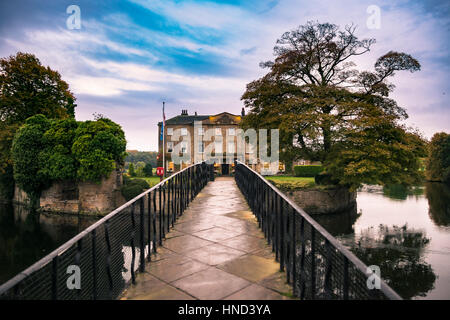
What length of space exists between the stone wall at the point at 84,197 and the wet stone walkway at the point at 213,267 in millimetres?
23603

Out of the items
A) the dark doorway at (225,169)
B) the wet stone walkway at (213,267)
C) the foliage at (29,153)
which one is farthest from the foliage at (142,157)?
the wet stone walkway at (213,267)

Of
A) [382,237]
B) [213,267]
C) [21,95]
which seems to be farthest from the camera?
[21,95]

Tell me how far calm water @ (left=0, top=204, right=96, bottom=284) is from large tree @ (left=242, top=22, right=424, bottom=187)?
1835 cm

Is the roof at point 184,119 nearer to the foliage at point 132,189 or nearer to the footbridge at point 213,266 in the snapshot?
the foliage at point 132,189

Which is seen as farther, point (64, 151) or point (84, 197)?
point (84, 197)

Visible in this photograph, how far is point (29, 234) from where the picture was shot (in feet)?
74.1

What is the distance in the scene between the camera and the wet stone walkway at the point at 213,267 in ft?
9.66

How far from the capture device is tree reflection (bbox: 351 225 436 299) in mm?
13469

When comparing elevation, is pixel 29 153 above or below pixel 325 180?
above

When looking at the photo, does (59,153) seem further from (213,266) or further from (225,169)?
(213,266)

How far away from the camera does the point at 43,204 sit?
28344 mm

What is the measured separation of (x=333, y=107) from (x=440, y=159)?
45.1m

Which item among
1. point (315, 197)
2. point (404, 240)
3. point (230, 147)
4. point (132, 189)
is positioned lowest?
point (404, 240)

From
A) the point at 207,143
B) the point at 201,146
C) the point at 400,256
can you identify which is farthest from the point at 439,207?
the point at 201,146
